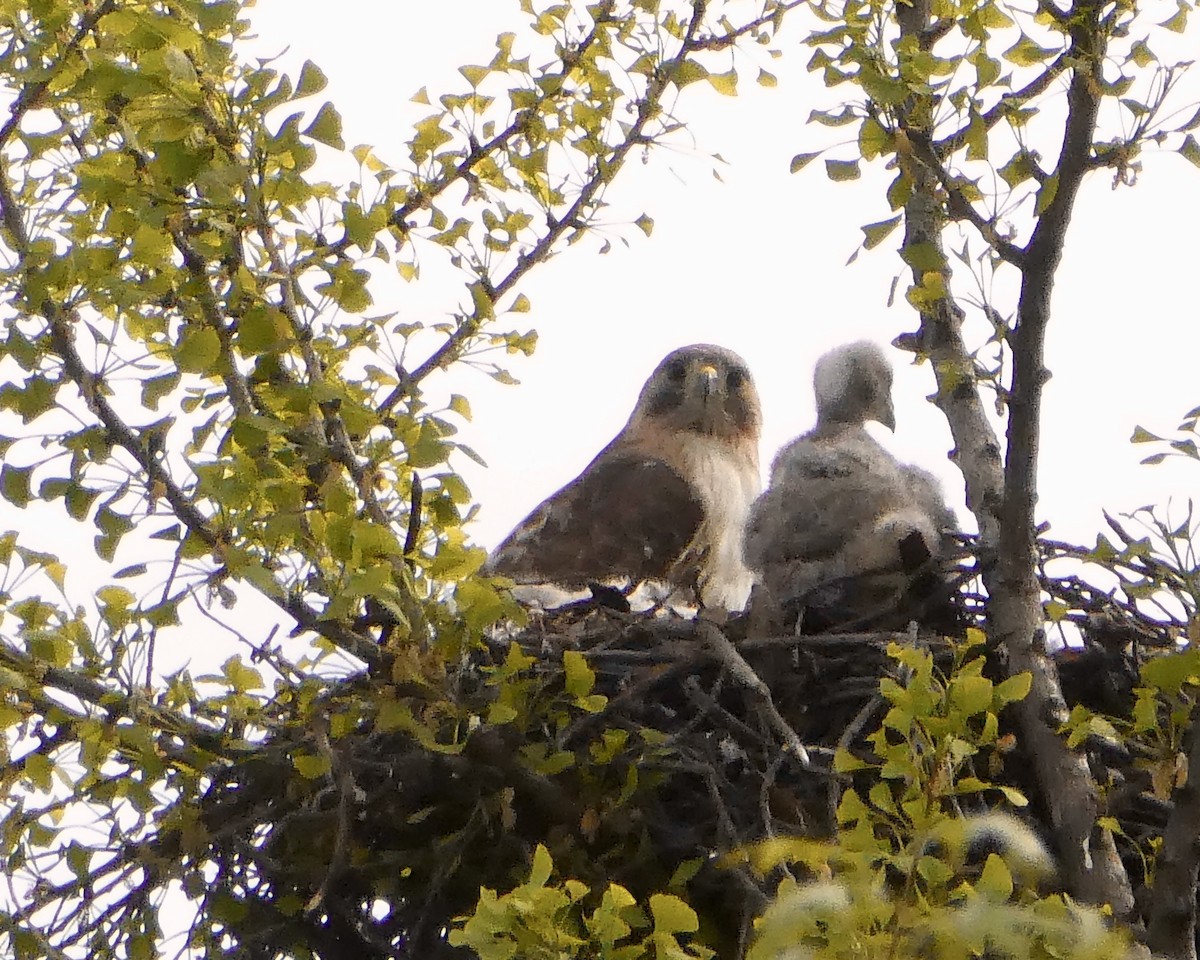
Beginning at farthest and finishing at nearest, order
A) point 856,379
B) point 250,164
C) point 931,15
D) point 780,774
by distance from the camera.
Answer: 1. point 856,379
2. point 931,15
3. point 780,774
4. point 250,164

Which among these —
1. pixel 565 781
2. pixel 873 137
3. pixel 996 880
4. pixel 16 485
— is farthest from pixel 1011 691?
pixel 16 485

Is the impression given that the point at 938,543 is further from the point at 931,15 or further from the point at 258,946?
the point at 258,946

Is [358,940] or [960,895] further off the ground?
[358,940]

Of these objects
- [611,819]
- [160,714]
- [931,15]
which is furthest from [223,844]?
[931,15]

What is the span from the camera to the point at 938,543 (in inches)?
123

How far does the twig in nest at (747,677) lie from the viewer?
2244mm

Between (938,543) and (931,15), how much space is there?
994 millimetres

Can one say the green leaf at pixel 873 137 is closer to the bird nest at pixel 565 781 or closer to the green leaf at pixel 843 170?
the green leaf at pixel 843 170

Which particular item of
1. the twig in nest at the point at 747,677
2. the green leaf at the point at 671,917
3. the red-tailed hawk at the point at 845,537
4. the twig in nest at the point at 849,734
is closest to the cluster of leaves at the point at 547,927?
the green leaf at the point at 671,917

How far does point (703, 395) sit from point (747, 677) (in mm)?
3032

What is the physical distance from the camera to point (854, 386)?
394cm

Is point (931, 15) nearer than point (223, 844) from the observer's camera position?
No

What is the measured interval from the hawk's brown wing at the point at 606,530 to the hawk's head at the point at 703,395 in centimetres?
53

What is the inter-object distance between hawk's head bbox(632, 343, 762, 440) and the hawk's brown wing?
531 millimetres
